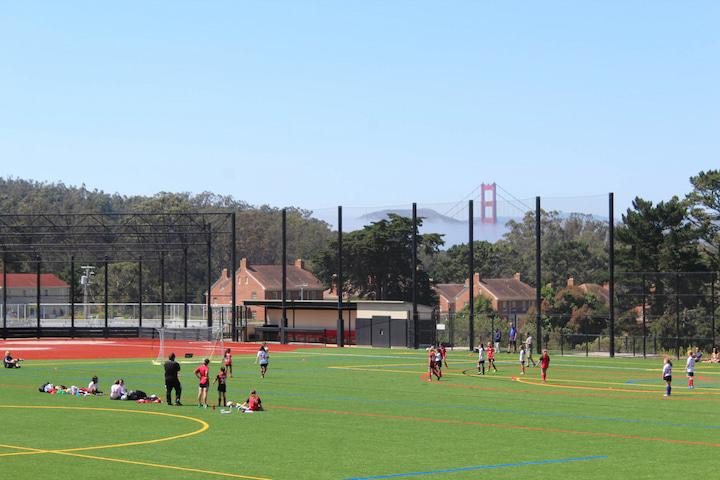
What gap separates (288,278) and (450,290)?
39698 mm

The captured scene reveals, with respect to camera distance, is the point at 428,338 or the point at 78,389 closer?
the point at 78,389

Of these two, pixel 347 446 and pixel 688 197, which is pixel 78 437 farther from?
pixel 688 197

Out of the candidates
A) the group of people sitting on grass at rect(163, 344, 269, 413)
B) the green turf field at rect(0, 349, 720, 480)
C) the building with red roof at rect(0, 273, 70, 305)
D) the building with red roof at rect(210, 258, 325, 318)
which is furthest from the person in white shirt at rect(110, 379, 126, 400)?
the building with red roof at rect(0, 273, 70, 305)

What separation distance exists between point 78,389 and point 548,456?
2480 cm

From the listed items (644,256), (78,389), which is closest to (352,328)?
(644,256)

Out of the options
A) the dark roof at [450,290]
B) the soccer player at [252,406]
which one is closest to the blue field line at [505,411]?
the soccer player at [252,406]

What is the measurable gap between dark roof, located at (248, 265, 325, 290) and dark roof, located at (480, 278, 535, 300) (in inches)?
1102

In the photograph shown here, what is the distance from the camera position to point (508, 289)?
182 m

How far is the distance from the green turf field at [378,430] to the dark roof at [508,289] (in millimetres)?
120644

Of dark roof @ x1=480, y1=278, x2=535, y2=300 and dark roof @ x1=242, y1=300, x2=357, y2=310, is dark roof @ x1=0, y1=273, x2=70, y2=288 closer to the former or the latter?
dark roof @ x1=480, y1=278, x2=535, y2=300

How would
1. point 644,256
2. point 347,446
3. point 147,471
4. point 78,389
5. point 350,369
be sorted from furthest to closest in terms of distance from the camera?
point 644,256 < point 350,369 < point 78,389 < point 347,446 < point 147,471

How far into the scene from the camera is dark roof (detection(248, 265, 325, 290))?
16612 centimetres

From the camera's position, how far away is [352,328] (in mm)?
99688

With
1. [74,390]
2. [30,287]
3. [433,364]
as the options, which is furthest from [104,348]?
[30,287]
